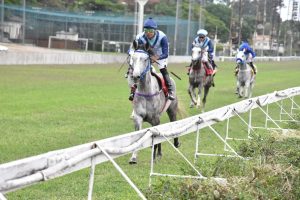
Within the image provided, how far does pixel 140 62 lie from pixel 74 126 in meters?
5.00

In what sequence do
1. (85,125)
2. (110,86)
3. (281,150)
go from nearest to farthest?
1. (281,150)
2. (85,125)
3. (110,86)

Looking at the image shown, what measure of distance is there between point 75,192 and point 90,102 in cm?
1243

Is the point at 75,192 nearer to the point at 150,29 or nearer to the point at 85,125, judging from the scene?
the point at 150,29

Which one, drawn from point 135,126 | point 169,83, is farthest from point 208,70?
point 135,126

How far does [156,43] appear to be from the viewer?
1112 centimetres

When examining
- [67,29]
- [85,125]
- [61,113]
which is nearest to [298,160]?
[85,125]

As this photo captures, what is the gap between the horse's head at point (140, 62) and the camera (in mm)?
10195

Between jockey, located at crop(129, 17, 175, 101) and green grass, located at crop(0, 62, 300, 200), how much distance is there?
4.63 ft

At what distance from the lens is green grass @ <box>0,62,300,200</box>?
863 centimetres

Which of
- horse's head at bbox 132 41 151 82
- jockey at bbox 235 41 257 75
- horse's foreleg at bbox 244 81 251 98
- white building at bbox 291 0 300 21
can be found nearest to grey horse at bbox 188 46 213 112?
jockey at bbox 235 41 257 75

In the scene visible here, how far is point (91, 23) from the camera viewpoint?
229 ft

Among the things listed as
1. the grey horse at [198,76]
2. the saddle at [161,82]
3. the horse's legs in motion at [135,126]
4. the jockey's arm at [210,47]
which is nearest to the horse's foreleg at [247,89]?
the grey horse at [198,76]

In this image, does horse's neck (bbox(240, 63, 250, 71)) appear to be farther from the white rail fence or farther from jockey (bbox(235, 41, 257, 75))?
the white rail fence

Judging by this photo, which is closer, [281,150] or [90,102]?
[281,150]
